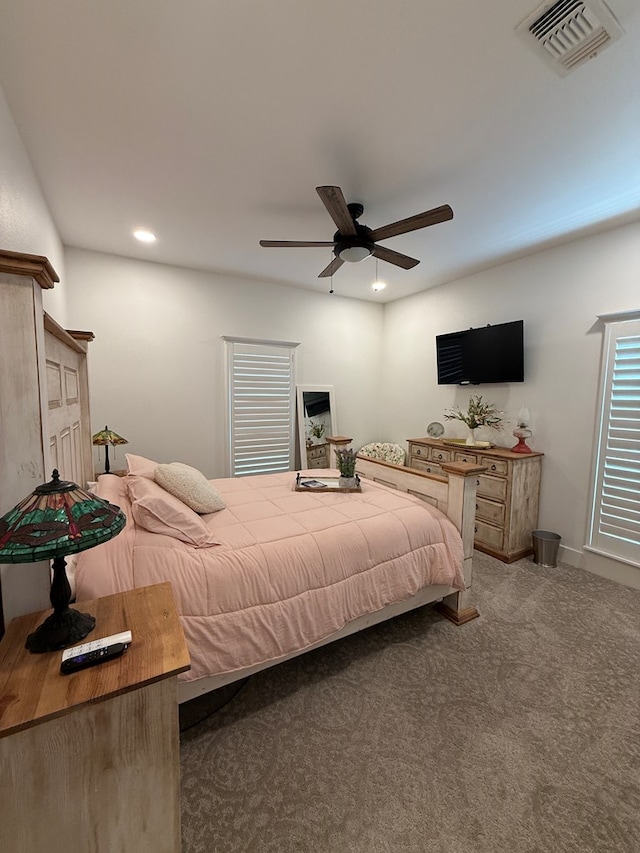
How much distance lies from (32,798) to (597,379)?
3.87m

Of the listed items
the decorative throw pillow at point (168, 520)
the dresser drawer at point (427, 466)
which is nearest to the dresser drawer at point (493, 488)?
the dresser drawer at point (427, 466)

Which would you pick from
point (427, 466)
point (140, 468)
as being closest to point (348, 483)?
point (140, 468)

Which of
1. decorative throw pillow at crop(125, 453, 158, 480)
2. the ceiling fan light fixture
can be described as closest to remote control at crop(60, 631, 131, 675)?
decorative throw pillow at crop(125, 453, 158, 480)

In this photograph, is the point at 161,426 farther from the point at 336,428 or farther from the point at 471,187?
the point at 471,187

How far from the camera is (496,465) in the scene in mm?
3158

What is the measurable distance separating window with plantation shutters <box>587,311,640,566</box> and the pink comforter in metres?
1.67

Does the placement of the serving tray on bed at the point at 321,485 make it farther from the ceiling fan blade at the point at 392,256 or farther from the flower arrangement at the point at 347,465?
the ceiling fan blade at the point at 392,256

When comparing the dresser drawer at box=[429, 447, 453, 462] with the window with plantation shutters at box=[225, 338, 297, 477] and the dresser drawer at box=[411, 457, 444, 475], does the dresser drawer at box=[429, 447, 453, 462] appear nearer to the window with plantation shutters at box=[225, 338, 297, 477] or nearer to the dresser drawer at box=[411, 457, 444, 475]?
the dresser drawer at box=[411, 457, 444, 475]

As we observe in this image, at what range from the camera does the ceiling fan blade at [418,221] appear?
1896 mm

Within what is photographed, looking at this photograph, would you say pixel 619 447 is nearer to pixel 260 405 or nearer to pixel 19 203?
pixel 260 405

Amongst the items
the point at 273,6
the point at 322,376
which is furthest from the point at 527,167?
the point at 322,376

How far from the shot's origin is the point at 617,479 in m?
2.78

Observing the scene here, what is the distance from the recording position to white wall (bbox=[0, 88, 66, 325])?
154 centimetres

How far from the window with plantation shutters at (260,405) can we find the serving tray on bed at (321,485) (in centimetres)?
143
